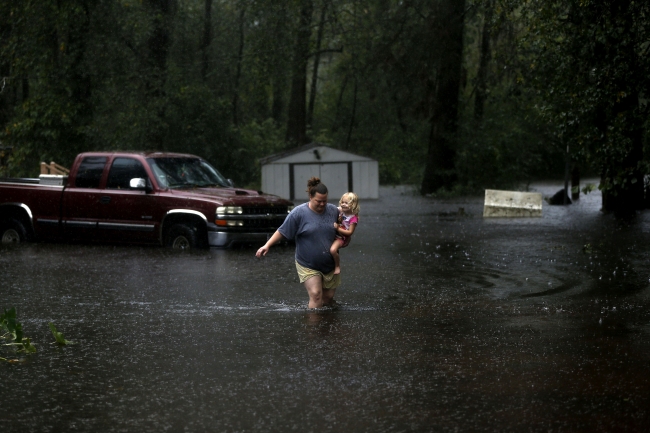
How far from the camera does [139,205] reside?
63.7 feet

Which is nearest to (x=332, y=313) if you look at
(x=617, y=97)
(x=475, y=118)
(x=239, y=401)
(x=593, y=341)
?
(x=593, y=341)

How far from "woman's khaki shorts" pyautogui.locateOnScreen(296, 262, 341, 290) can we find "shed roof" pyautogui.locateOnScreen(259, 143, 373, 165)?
3311 cm

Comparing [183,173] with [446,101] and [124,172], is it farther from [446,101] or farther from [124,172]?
[446,101]

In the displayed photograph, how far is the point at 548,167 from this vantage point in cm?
6638

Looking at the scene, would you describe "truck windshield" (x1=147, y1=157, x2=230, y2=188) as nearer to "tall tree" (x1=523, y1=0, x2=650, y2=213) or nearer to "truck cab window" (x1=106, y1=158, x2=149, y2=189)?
"truck cab window" (x1=106, y1=158, x2=149, y2=189)

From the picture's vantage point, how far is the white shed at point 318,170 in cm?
4475

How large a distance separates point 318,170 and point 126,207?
1011 inches

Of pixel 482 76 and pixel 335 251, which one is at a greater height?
pixel 482 76

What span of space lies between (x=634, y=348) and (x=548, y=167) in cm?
5846

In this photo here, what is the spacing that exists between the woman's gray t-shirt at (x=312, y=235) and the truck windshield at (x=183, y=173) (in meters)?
8.44

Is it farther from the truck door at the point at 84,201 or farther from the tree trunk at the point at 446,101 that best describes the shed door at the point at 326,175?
the truck door at the point at 84,201

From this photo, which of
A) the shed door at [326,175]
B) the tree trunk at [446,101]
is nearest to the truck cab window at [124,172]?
the tree trunk at [446,101]

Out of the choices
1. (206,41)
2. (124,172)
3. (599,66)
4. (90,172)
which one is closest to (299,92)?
(206,41)

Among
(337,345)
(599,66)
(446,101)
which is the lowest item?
(337,345)
